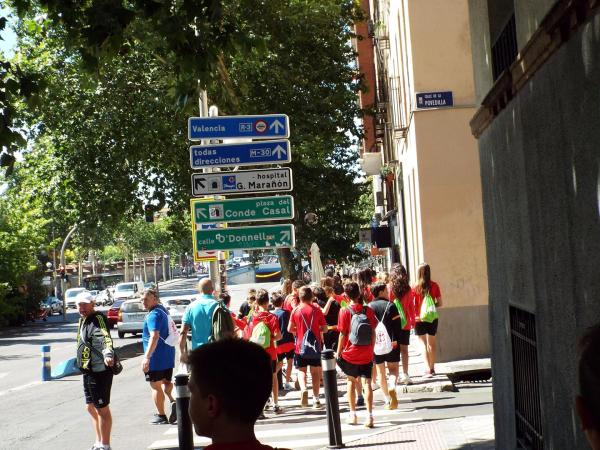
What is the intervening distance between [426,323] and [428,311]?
8.0 inches

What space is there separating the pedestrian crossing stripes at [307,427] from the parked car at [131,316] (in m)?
23.8

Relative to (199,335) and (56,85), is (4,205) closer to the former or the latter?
(56,85)

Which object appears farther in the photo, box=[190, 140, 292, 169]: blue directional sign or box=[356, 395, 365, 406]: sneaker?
box=[356, 395, 365, 406]: sneaker

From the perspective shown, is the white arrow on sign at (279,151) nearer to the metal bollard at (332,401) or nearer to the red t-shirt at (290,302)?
the metal bollard at (332,401)

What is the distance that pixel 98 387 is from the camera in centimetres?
1115

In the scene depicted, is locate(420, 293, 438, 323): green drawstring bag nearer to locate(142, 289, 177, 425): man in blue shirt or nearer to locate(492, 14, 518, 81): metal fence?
locate(142, 289, 177, 425): man in blue shirt

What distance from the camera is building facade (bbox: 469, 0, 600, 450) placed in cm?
480

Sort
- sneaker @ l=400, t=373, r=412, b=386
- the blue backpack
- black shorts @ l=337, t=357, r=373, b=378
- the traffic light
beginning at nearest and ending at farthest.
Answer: black shorts @ l=337, t=357, r=373, b=378 < the blue backpack < sneaker @ l=400, t=373, r=412, b=386 < the traffic light

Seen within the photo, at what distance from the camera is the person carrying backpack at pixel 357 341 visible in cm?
1209

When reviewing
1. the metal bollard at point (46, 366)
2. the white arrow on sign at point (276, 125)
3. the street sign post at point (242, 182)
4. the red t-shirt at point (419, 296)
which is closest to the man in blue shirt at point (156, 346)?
the street sign post at point (242, 182)

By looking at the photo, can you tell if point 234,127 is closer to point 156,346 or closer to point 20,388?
point 156,346

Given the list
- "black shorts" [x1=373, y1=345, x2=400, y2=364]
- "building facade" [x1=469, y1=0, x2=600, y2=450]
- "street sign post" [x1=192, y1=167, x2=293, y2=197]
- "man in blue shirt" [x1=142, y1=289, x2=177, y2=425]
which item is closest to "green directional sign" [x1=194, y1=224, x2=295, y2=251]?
"street sign post" [x1=192, y1=167, x2=293, y2=197]

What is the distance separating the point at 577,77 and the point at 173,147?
27.7 m

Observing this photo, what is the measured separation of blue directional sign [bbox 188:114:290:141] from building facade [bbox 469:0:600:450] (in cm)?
494
